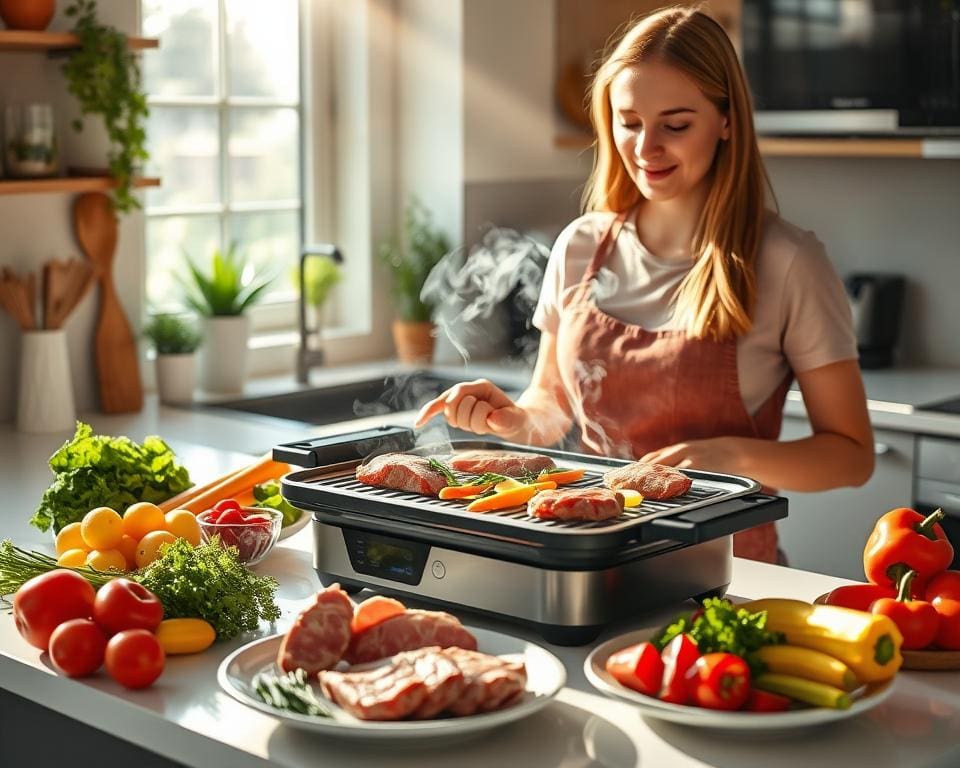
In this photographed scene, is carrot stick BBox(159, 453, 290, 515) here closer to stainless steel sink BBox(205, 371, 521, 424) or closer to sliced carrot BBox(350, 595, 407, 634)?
sliced carrot BBox(350, 595, 407, 634)

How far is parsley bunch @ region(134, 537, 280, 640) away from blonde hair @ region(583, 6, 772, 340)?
91 cm

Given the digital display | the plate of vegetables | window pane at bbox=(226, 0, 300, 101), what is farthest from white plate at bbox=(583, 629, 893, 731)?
window pane at bbox=(226, 0, 300, 101)

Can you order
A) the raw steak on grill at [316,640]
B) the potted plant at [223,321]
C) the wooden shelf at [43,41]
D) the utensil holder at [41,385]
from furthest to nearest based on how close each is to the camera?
the potted plant at [223,321] < the utensil holder at [41,385] < the wooden shelf at [43,41] < the raw steak on grill at [316,640]

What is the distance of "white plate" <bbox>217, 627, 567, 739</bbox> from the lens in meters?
1.22

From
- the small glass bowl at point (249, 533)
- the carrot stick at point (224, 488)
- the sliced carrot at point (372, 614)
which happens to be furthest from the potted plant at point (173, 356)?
the sliced carrot at point (372, 614)

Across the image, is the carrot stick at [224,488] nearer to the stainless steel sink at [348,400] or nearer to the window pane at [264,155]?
the stainless steel sink at [348,400]

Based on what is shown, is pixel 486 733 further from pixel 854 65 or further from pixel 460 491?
pixel 854 65

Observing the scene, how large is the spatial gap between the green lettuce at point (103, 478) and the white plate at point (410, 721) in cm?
60

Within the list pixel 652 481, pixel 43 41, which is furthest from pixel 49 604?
pixel 43 41

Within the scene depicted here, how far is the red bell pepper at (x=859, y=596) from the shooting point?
1.50 meters

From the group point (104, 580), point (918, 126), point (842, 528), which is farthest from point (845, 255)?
point (104, 580)

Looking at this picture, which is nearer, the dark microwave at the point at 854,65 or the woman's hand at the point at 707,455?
the woman's hand at the point at 707,455


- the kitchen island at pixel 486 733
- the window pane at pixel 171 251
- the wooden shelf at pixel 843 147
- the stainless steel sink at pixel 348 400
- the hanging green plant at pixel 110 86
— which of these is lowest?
the stainless steel sink at pixel 348 400

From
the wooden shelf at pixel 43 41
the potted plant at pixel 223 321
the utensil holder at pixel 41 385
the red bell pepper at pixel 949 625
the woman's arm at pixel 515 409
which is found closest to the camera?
the red bell pepper at pixel 949 625
